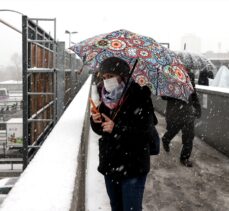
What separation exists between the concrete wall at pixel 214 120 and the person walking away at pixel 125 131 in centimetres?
415

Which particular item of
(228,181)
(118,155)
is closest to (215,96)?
(228,181)

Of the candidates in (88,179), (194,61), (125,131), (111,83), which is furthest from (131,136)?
(194,61)

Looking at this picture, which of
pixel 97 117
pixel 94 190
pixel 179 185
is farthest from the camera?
pixel 179 185

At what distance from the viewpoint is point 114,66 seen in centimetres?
263

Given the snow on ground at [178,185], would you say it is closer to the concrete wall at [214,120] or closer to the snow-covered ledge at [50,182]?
the concrete wall at [214,120]

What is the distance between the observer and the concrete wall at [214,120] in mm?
6527

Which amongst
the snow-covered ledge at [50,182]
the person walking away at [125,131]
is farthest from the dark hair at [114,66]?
the snow-covered ledge at [50,182]

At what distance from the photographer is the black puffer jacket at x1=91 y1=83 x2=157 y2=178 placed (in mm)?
2611

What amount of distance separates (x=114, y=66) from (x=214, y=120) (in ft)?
16.1

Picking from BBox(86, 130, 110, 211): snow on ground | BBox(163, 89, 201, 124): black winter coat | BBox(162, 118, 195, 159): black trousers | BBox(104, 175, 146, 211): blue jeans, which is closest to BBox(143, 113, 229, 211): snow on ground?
BBox(162, 118, 195, 159): black trousers

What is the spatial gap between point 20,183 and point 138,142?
94cm

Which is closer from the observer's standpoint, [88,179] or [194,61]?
[88,179]

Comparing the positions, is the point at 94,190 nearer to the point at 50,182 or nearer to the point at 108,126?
the point at 108,126

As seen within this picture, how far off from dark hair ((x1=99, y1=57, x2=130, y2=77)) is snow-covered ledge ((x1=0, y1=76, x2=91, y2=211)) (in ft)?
2.38
